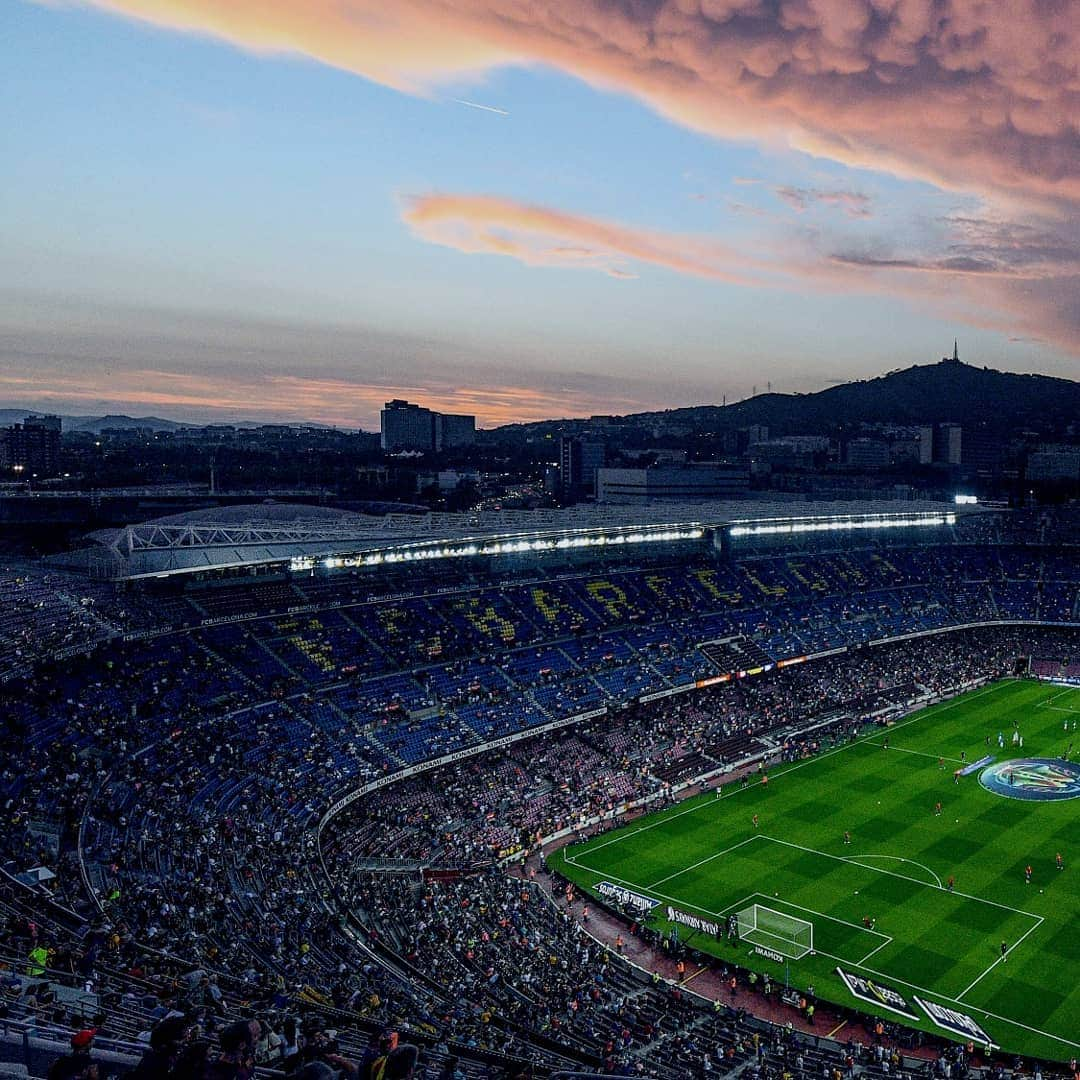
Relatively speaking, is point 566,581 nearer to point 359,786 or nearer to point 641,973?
point 359,786

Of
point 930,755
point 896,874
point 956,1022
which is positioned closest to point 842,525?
point 930,755

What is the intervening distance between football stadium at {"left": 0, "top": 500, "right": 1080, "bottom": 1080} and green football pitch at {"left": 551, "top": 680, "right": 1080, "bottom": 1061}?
0.54ft

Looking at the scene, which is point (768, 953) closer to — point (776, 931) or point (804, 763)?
point (776, 931)

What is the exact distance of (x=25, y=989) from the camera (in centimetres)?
1468

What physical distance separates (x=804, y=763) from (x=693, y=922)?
20.4m

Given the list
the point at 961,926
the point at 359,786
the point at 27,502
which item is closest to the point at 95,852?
the point at 359,786

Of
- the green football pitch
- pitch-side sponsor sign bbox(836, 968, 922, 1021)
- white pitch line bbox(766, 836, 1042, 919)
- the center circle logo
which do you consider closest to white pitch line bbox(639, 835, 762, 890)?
the green football pitch

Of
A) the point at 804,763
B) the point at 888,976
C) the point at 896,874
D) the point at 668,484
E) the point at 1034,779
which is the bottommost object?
the point at 888,976

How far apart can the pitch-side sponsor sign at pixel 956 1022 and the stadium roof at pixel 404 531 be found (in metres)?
34.7

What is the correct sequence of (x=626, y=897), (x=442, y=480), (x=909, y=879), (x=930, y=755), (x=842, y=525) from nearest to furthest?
(x=626, y=897)
(x=909, y=879)
(x=930, y=755)
(x=842, y=525)
(x=442, y=480)

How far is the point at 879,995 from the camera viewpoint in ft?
103

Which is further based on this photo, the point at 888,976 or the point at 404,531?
the point at 404,531

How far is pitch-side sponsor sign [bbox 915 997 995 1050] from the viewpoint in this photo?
29031mm

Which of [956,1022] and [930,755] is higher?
[930,755]
